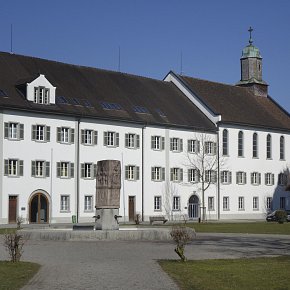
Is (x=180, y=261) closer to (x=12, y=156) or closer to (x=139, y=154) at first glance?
(x=12, y=156)

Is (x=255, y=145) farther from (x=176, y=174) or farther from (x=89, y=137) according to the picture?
(x=89, y=137)

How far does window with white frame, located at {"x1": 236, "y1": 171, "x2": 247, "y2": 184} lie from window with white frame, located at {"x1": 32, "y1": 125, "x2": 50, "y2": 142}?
1036 inches

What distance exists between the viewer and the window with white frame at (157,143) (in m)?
64.8

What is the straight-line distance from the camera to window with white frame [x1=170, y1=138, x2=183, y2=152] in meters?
66.9

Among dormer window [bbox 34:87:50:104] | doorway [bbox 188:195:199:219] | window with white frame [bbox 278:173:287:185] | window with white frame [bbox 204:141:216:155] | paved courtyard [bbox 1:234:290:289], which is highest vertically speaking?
dormer window [bbox 34:87:50:104]

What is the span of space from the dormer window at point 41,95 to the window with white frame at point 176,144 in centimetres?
1553

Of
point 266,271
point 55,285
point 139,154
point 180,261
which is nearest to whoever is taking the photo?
point 55,285

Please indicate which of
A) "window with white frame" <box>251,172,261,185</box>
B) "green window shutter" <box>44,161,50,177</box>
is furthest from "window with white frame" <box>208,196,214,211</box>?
"green window shutter" <box>44,161,50,177</box>

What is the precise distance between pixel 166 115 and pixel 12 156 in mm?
19165

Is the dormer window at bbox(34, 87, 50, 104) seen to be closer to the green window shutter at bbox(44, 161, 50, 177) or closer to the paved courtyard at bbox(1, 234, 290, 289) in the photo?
the green window shutter at bbox(44, 161, 50, 177)

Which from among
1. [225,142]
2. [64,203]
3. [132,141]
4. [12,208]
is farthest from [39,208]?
[225,142]

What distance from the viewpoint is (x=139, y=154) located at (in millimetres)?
63344

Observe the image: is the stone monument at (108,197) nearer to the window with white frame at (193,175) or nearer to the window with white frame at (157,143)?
the window with white frame at (157,143)

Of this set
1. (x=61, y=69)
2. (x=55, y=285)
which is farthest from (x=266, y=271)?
(x=61, y=69)
